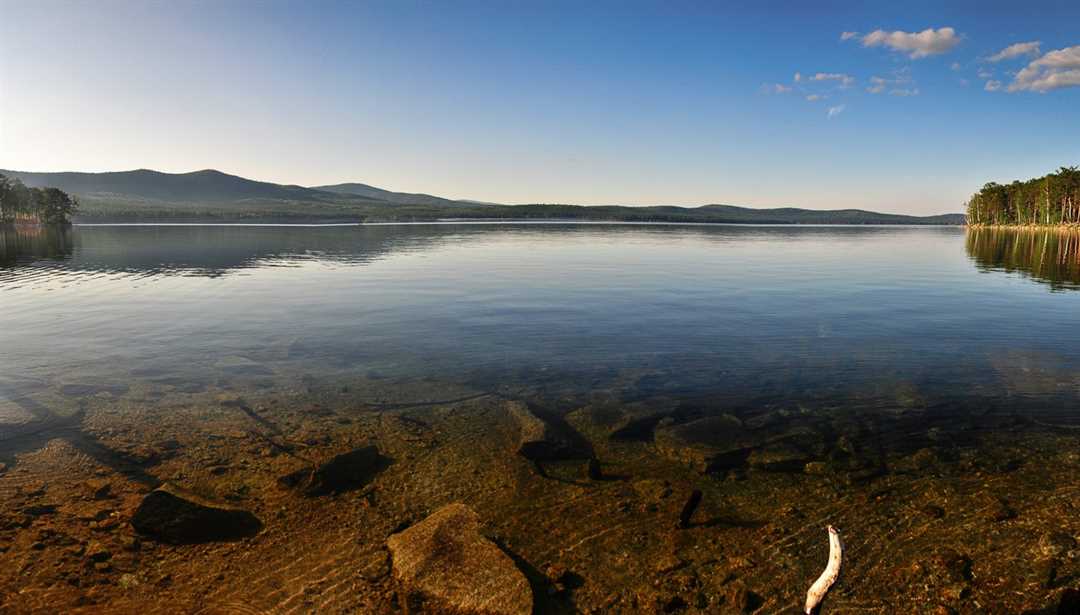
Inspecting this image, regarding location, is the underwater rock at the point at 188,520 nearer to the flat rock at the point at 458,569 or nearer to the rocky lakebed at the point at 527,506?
the rocky lakebed at the point at 527,506

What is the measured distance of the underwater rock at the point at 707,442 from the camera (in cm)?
1210

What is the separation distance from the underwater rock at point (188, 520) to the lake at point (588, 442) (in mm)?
259

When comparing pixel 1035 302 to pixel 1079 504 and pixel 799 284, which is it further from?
pixel 1079 504

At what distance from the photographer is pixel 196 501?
32.7 feet

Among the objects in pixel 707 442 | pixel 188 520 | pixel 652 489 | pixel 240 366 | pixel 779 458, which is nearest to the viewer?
pixel 188 520

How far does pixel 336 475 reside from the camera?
439 inches

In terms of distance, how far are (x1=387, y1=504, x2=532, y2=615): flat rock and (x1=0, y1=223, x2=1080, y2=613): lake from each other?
1.37ft

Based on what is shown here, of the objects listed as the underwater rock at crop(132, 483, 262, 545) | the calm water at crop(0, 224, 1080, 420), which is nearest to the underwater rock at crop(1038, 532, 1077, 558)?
the calm water at crop(0, 224, 1080, 420)

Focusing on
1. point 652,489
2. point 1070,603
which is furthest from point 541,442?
point 1070,603

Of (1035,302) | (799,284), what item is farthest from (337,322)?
(1035,302)

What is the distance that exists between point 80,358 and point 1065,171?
219091 millimetres

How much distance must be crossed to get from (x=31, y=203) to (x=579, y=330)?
225081mm

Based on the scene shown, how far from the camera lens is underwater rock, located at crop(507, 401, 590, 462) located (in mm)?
12352

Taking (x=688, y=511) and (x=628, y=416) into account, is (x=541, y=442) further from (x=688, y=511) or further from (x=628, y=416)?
(x=688, y=511)
